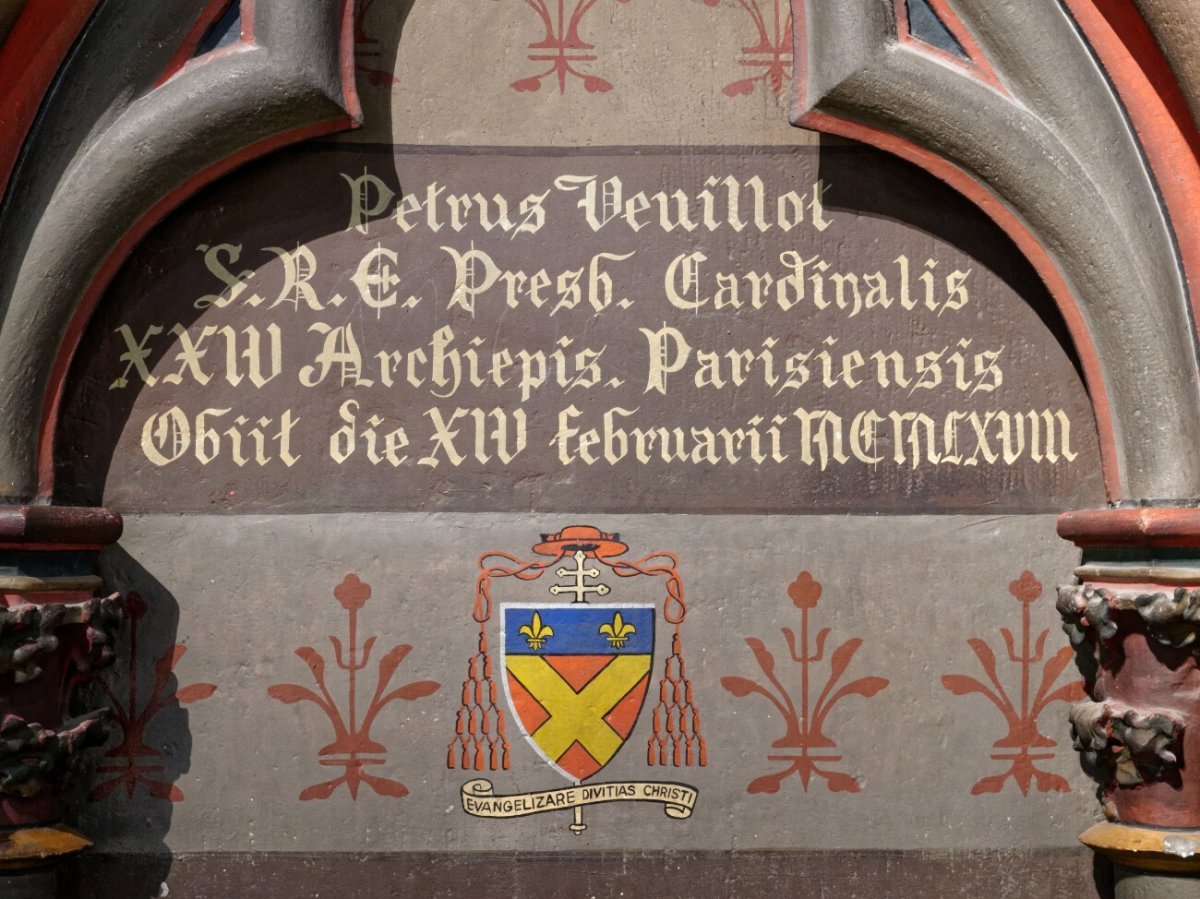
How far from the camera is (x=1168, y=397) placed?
10.9 ft

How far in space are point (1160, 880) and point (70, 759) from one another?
2650 mm

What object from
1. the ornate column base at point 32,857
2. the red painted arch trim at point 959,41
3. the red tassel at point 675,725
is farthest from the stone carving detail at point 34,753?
the red painted arch trim at point 959,41

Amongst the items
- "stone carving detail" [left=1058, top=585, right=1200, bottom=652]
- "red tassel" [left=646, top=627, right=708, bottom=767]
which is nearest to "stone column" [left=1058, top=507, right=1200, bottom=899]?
"stone carving detail" [left=1058, top=585, right=1200, bottom=652]

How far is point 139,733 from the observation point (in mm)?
3463

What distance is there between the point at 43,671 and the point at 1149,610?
2.64 metres

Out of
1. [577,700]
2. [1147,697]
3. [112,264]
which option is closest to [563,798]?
[577,700]

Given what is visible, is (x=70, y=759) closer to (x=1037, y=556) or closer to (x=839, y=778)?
(x=839, y=778)

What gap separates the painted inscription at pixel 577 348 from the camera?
11.6 feet

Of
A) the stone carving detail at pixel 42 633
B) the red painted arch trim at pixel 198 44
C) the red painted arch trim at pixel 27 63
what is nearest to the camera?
the stone carving detail at pixel 42 633

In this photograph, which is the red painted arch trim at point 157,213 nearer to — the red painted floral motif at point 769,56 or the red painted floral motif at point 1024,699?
the red painted floral motif at point 769,56

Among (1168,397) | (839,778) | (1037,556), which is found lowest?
(839,778)

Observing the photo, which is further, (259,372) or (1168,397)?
(259,372)

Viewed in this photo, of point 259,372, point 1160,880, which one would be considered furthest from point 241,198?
point 1160,880

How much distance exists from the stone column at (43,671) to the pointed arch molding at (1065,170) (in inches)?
85.2
